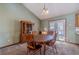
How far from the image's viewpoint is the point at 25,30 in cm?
204

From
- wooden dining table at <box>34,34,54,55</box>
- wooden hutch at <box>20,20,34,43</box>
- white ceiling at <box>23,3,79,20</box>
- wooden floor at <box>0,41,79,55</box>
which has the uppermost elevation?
white ceiling at <box>23,3,79,20</box>

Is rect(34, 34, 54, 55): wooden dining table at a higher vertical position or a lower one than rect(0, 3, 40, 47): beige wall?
lower

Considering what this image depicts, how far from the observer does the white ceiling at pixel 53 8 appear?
198 cm

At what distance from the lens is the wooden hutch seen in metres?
1.99

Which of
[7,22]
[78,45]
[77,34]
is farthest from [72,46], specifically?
[7,22]

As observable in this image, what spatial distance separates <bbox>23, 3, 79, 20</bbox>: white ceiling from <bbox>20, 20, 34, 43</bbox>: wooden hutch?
298 millimetres

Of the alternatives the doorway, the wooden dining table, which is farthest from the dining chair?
the doorway

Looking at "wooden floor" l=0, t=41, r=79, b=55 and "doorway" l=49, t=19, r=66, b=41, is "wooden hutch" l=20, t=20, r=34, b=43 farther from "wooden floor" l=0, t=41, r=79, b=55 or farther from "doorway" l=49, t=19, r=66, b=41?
"doorway" l=49, t=19, r=66, b=41

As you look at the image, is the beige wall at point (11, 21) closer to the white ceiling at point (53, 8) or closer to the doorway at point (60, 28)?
the white ceiling at point (53, 8)

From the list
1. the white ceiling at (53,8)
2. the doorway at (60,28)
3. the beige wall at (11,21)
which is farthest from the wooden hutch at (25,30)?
the doorway at (60,28)

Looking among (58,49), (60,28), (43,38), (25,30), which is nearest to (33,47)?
(43,38)

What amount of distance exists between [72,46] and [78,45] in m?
0.14

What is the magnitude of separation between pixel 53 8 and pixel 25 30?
807mm

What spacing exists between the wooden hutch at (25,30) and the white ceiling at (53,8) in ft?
0.98
